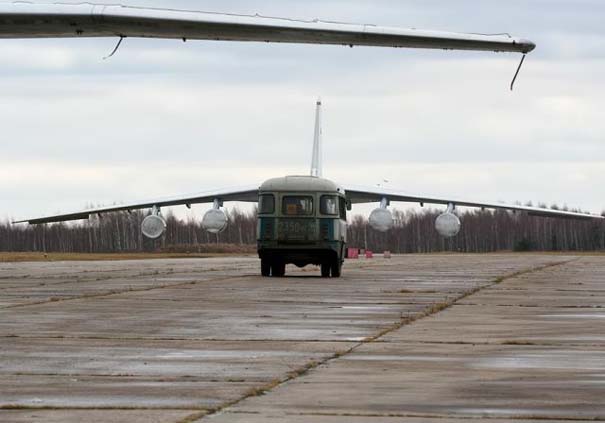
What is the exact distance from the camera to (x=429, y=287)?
92.8 feet

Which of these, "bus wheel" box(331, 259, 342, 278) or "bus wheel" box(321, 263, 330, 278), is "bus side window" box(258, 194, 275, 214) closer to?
"bus wheel" box(321, 263, 330, 278)

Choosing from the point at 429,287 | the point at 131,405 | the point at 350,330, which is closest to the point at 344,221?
the point at 429,287

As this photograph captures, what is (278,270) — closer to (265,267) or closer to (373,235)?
(265,267)

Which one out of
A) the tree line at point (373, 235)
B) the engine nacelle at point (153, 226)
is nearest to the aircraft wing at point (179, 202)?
the engine nacelle at point (153, 226)

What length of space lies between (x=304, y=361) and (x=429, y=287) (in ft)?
54.1

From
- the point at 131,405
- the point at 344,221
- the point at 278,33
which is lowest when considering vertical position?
the point at 131,405

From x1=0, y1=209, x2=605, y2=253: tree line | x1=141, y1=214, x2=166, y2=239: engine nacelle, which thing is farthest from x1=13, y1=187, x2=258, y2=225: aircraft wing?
x1=0, y1=209, x2=605, y2=253: tree line

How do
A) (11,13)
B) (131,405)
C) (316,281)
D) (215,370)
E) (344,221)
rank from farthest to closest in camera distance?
(344,221), (316,281), (11,13), (215,370), (131,405)

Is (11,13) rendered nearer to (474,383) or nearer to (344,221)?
(344,221)

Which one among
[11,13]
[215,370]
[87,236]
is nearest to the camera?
[215,370]

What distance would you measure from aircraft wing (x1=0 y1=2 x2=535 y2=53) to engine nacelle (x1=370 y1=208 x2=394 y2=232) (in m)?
36.5

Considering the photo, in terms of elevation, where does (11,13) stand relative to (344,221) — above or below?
above

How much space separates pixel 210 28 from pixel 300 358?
1477 centimetres

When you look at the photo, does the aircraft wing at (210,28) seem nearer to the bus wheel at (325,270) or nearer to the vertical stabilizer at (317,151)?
the bus wheel at (325,270)
